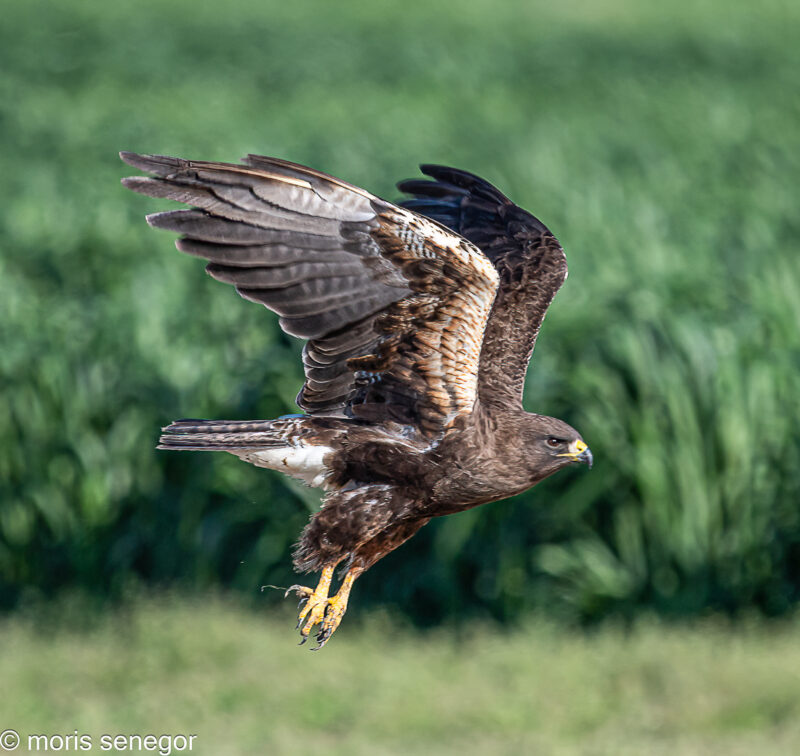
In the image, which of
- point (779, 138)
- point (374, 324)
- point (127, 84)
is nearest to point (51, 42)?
point (127, 84)

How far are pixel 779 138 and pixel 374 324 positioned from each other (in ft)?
38.2

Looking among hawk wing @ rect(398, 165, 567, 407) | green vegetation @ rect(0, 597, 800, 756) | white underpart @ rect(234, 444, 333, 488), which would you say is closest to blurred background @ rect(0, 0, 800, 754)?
green vegetation @ rect(0, 597, 800, 756)

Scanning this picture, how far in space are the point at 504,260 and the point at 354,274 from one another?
1114 mm

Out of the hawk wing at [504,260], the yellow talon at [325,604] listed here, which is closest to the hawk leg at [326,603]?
the yellow talon at [325,604]

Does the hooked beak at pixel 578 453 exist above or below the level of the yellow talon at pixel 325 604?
above

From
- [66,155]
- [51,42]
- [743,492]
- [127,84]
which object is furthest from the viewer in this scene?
[51,42]

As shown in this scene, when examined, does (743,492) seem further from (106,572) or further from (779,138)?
(779,138)

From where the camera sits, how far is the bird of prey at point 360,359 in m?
4.41

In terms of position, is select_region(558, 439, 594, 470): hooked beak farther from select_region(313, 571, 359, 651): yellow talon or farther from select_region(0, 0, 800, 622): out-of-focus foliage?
select_region(0, 0, 800, 622): out-of-focus foliage

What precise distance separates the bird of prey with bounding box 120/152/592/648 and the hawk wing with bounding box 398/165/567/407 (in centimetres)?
32

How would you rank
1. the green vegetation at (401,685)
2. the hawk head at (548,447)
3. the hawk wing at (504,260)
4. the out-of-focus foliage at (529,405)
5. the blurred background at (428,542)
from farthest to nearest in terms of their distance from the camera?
1. the out-of-focus foliage at (529,405)
2. the blurred background at (428,542)
3. the green vegetation at (401,685)
4. the hawk wing at (504,260)
5. the hawk head at (548,447)

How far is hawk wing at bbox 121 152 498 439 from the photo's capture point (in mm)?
4387

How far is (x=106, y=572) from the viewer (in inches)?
337

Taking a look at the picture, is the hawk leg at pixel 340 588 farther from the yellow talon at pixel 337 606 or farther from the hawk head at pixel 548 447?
the hawk head at pixel 548 447
